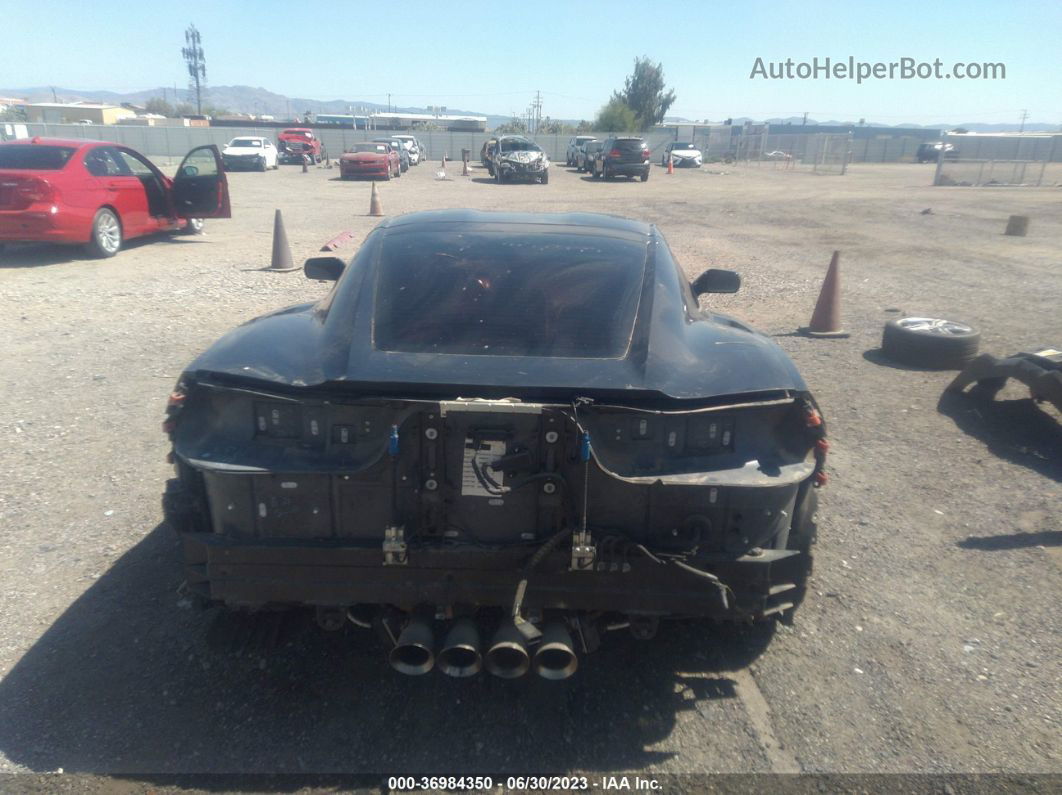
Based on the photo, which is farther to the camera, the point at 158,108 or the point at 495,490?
the point at 158,108

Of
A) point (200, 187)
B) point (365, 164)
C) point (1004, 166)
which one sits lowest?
point (365, 164)

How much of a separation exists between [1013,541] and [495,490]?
3.12 m

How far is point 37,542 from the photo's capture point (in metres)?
4.01

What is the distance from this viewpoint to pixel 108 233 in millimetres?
11820

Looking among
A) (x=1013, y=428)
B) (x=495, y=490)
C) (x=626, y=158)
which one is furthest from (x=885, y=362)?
(x=626, y=158)

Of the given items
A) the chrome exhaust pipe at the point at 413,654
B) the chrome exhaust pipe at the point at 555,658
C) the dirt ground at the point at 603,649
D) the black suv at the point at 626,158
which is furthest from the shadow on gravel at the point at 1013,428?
the black suv at the point at 626,158

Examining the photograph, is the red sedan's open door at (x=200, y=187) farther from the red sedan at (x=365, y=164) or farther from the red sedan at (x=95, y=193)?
the red sedan at (x=365, y=164)

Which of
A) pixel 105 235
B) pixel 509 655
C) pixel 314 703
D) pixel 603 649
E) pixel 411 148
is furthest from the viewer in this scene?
pixel 411 148

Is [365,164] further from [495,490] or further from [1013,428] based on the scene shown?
[495,490]

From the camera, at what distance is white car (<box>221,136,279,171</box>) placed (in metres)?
35.2

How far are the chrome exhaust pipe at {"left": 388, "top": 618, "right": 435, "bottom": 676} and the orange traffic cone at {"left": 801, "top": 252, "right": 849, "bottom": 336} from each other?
22.4 feet

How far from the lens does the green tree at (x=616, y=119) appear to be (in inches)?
2926

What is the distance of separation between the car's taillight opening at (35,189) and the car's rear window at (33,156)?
0.48m

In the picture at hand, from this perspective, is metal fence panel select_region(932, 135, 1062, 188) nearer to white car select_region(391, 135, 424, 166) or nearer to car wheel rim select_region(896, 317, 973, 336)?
white car select_region(391, 135, 424, 166)
